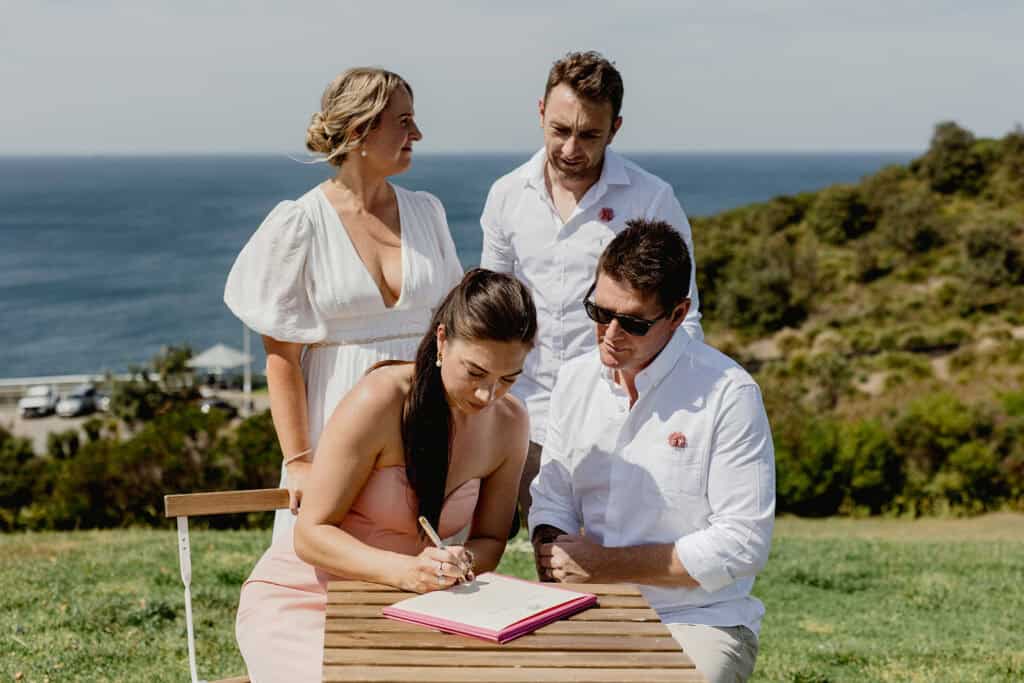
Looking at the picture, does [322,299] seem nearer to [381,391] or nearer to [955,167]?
[381,391]

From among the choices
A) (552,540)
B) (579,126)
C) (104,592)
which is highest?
(579,126)

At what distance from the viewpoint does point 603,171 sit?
447cm

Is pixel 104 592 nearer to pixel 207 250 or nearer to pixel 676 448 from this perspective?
pixel 676 448

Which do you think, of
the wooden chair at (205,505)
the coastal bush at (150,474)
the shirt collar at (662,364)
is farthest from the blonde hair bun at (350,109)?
the coastal bush at (150,474)

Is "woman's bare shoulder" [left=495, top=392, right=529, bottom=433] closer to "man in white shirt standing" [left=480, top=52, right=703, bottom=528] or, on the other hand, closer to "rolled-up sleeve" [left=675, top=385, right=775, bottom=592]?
"rolled-up sleeve" [left=675, top=385, right=775, bottom=592]

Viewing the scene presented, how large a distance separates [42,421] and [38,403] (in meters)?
1.00

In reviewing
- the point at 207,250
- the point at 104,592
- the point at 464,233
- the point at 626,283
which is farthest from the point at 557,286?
the point at 207,250

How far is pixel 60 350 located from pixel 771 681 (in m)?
70.6

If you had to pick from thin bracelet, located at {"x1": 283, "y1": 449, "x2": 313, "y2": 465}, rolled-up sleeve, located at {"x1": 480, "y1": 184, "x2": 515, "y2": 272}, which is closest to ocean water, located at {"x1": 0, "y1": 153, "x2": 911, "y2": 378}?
rolled-up sleeve, located at {"x1": 480, "y1": 184, "x2": 515, "y2": 272}

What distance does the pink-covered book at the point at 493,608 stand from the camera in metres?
2.57

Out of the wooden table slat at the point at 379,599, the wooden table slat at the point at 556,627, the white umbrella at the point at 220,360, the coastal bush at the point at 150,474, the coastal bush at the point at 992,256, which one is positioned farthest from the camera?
the white umbrella at the point at 220,360

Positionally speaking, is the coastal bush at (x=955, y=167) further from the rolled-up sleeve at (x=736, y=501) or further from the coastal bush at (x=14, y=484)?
the rolled-up sleeve at (x=736, y=501)

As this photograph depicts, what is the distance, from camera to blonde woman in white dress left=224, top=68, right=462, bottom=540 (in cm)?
392

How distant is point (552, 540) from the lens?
3.46m
